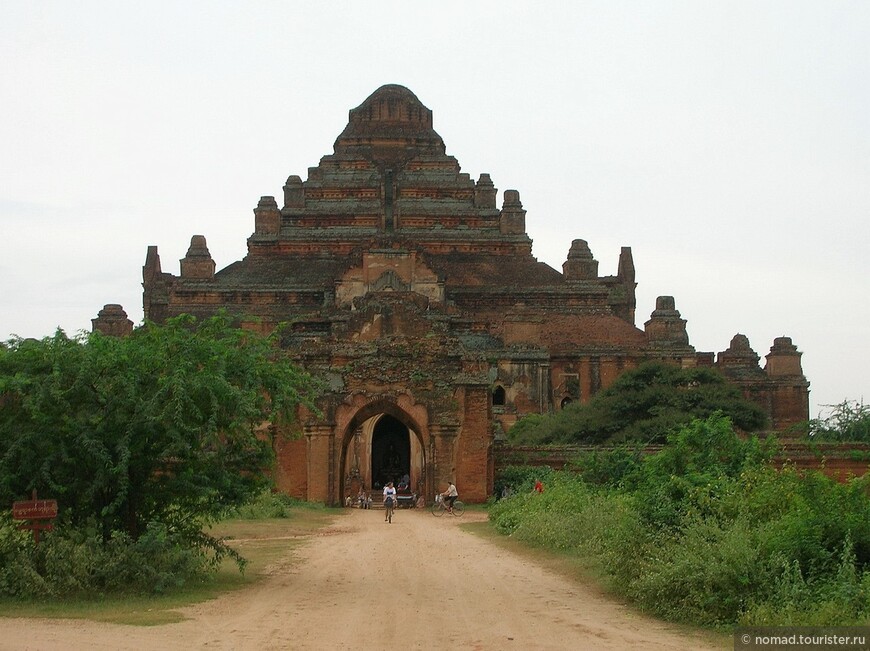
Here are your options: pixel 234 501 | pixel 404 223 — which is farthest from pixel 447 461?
pixel 404 223

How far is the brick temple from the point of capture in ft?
129

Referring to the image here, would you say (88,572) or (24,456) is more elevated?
(24,456)

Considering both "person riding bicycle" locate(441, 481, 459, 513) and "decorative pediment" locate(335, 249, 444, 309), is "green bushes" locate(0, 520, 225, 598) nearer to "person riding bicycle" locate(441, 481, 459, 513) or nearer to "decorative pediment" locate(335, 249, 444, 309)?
"person riding bicycle" locate(441, 481, 459, 513)

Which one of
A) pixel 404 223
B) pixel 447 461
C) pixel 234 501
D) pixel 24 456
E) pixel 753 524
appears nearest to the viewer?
pixel 753 524

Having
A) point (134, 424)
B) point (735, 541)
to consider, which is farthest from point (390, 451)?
point (735, 541)

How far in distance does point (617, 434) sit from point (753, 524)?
21491 millimetres

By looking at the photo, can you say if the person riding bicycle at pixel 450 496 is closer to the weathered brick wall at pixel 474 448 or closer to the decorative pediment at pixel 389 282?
the weathered brick wall at pixel 474 448

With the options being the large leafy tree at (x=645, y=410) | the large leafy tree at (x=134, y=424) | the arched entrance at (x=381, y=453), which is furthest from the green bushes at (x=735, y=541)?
the large leafy tree at (x=645, y=410)

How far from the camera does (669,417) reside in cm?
3462

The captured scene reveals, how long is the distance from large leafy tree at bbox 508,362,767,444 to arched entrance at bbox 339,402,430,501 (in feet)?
11.8

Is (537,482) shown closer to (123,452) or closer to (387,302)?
(387,302)

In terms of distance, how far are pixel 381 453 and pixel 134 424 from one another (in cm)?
2357

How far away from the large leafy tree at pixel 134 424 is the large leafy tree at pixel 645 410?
776 inches

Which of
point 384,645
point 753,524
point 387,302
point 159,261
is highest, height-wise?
point 159,261
